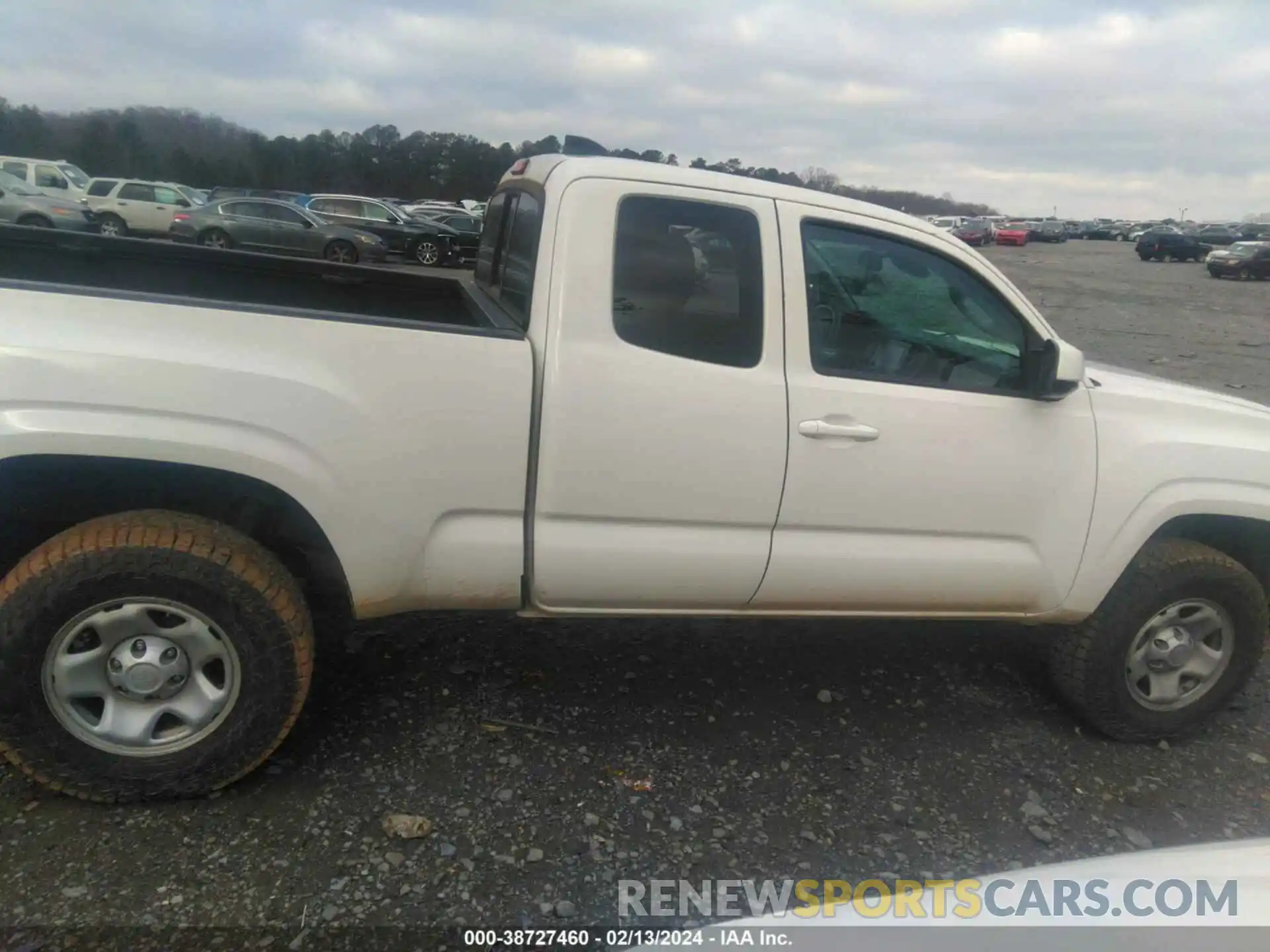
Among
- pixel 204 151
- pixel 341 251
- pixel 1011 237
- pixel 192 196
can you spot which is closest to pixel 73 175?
pixel 192 196

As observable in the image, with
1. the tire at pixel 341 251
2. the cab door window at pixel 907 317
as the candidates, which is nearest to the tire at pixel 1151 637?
Answer: the cab door window at pixel 907 317

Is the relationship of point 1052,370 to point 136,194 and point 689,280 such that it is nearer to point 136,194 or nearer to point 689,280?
point 689,280

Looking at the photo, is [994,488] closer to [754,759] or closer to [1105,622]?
[1105,622]

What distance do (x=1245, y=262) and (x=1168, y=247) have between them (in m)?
11.5

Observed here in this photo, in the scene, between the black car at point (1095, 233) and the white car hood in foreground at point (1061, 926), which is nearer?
the white car hood in foreground at point (1061, 926)

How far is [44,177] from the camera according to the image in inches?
926

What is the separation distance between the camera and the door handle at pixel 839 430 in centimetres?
304

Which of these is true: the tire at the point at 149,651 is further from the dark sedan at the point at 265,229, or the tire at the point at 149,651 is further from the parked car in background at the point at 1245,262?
the parked car in background at the point at 1245,262

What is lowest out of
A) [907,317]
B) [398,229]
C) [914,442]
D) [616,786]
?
[616,786]

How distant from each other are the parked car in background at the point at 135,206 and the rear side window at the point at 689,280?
903 inches

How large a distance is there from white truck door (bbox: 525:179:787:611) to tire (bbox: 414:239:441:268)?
21.7 metres

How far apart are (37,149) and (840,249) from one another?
182 ft

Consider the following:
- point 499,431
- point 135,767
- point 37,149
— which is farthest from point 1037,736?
point 37,149

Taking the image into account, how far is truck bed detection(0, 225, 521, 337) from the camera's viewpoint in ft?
12.1
